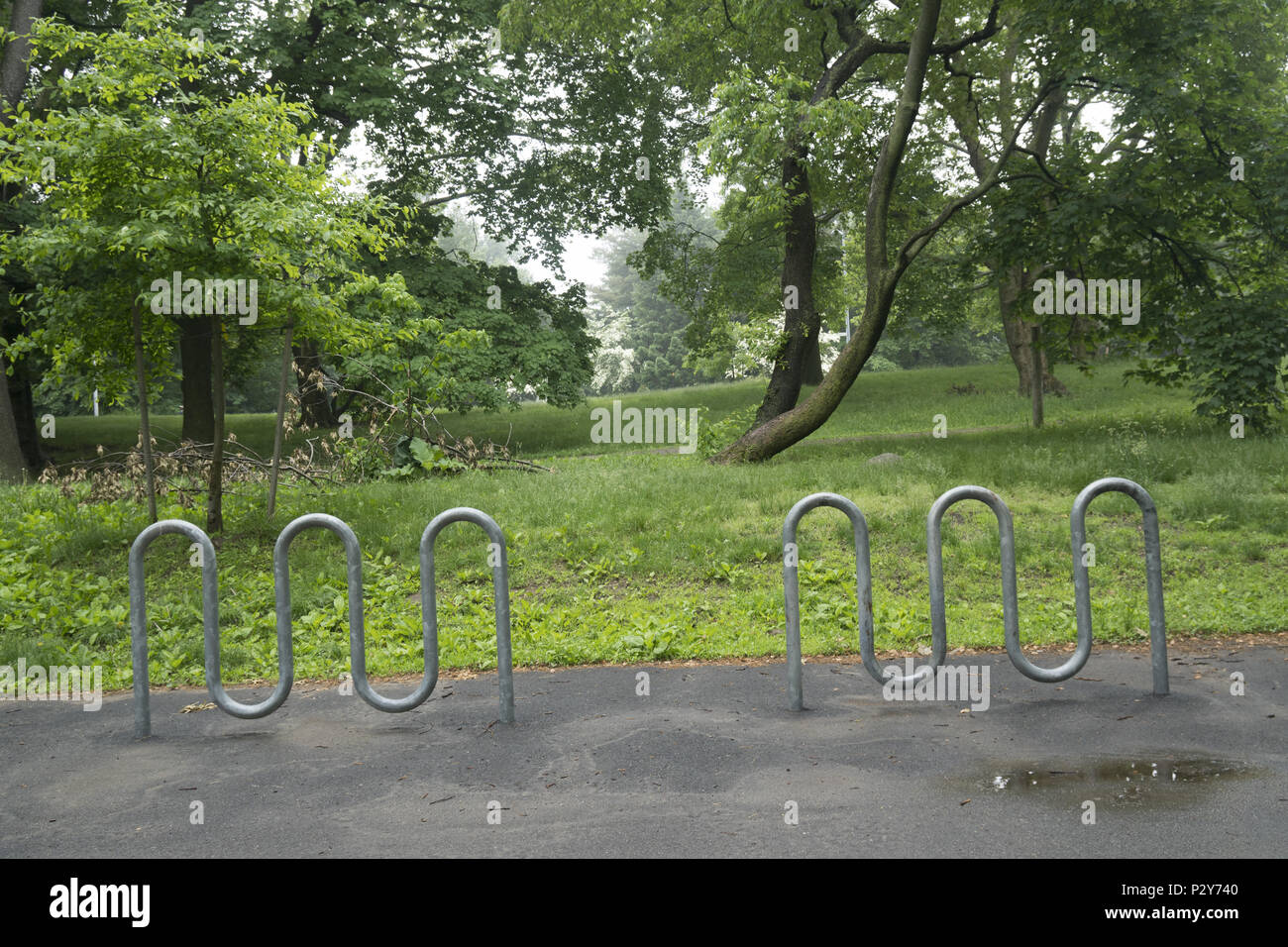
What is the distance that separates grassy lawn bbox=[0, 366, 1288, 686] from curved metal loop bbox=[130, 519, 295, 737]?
1366 mm

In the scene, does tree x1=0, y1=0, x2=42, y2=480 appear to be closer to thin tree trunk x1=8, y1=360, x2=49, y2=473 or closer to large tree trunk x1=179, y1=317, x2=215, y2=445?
thin tree trunk x1=8, y1=360, x2=49, y2=473

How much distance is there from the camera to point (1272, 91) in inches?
910

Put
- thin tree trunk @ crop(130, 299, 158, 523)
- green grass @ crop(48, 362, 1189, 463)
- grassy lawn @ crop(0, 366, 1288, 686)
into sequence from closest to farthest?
grassy lawn @ crop(0, 366, 1288, 686) < thin tree trunk @ crop(130, 299, 158, 523) < green grass @ crop(48, 362, 1189, 463)

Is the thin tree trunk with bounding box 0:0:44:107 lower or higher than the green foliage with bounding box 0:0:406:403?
higher

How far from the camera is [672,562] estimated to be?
9578 millimetres

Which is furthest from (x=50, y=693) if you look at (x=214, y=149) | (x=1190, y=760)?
(x=1190, y=760)

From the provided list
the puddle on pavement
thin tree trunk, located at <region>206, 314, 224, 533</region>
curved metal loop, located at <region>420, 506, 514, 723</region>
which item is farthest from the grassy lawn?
the puddle on pavement

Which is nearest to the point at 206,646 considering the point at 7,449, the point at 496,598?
the point at 496,598

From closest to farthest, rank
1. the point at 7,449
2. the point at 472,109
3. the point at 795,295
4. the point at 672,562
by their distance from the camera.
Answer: the point at 672,562 → the point at 7,449 → the point at 795,295 → the point at 472,109

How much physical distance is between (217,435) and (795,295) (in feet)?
38.8

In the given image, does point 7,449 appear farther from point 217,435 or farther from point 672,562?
point 672,562

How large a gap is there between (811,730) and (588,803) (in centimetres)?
151

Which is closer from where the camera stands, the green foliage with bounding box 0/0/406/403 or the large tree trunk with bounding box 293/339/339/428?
the green foliage with bounding box 0/0/406/403

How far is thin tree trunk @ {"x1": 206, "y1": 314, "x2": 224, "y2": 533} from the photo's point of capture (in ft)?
33.8
